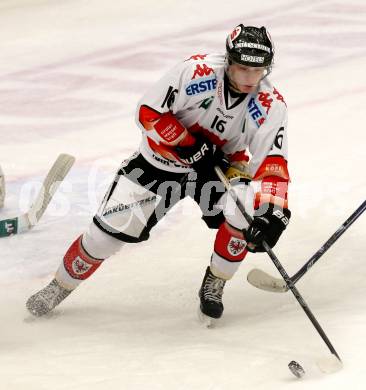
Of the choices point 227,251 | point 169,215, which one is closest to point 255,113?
point 227,251

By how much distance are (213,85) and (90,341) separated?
110cm

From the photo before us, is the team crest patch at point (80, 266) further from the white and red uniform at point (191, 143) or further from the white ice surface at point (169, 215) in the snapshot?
the white ice surface at point (169, 215)

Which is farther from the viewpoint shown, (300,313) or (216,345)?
(300,313)

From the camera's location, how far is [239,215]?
412 centimetres

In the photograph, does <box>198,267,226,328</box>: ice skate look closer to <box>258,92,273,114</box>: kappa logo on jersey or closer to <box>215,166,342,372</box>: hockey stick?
<box>215,166,342,372</box>: hockey stick

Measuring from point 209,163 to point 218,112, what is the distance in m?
0.21

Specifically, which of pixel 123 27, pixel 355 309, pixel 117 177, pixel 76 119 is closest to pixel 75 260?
pixel 117 177

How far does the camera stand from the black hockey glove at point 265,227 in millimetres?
3803

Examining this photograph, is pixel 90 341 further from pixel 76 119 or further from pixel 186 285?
pixel 76 119

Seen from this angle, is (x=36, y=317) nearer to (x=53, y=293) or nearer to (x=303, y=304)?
(x=53, y=293)

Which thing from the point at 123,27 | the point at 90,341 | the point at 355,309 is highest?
A: the point at 355,309

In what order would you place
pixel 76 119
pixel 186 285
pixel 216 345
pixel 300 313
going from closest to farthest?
1. pixel 216 345
2. pixel 300 313
3. pixel 186 285
4. pixel 76 119

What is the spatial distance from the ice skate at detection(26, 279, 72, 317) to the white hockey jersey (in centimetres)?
77

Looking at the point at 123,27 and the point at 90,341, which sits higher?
the point at 90,341
